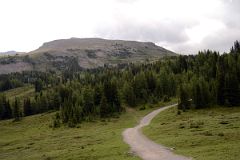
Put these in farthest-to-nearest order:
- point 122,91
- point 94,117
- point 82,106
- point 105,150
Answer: point 122,91
point 82,106
point 94,117
point 105,150

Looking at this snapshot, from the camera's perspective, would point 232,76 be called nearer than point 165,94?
Yes

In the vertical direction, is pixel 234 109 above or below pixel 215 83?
below

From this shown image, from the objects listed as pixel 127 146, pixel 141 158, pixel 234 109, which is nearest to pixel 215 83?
pixel 234 109

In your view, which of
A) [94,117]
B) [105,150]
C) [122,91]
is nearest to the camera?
[105,150]

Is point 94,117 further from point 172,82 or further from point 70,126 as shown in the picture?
point 172,82

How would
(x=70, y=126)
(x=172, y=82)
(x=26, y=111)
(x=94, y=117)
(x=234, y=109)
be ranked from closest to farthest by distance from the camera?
(x=234, y=109) → (x=70, y=126) → (x=94, y=117) → (x=172, y=82) → (x=26, y=111)

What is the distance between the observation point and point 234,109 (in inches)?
3981

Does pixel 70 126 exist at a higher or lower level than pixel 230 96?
lower

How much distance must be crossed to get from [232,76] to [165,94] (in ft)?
182

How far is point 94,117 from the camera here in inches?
5064

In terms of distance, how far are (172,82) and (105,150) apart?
127 meters

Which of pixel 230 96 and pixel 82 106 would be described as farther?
pixel 82 106

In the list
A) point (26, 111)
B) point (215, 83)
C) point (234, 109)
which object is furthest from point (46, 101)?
point (234, 109)

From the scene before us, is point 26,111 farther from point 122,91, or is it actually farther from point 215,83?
point 215,83
